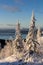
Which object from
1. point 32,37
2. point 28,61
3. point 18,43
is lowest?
point 28,61

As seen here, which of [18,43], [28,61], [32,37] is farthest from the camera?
[18,43]

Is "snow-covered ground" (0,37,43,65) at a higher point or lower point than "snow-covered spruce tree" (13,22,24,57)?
lower

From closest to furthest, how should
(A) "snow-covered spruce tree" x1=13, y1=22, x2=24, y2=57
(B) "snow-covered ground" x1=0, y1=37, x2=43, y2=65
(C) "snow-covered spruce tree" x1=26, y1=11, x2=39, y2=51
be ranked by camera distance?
(B) "snow-covered ground" x1=0, y1=37, x2=43, y2=65 → (C) "snow-covered spruce tree" x1=26, y1=11, x2=39, y2=51 → (A) "snow-covered spruce tree" x1=13, y1=22, x2=24, y2=57

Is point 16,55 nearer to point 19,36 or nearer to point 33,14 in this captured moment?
point 19,36

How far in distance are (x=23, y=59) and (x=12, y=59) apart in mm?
2253

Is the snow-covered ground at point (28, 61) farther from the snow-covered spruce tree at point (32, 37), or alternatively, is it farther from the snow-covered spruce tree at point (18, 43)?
the snow-covered spruce tree at point (18, 43)

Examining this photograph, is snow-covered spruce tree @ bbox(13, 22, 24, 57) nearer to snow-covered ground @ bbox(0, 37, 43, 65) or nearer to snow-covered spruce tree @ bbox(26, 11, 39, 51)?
snow-covered spruce tree @ bbox(26, 11, 39, 51)

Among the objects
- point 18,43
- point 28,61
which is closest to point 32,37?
point 28,61

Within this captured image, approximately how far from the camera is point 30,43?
55.5 m

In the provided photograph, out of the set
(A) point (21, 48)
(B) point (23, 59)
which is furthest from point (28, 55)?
(A) point (21, 48)

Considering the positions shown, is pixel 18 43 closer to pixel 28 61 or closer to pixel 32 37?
pixel 32 37

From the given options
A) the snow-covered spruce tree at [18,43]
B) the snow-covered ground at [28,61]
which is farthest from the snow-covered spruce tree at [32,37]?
the snow-covered spruce tree at [18,43]

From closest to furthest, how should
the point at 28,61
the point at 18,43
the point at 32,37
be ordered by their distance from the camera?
the point at 28,61 < the point at 32,37 < the point at 18,43

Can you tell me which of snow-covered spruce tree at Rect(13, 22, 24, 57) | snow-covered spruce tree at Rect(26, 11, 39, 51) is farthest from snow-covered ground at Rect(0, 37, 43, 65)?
snow-covered spruce tree at Rect(13, 22, 24, 57)
